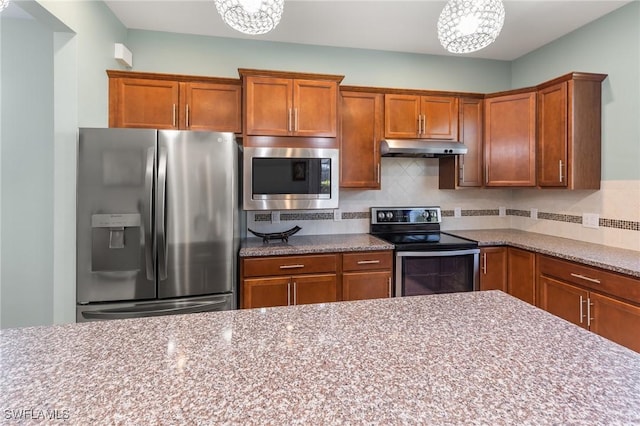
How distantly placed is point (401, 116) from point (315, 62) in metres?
0.99

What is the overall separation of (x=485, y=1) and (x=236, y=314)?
187 cm

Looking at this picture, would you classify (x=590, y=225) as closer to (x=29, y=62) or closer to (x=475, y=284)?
(x=475, y=284)

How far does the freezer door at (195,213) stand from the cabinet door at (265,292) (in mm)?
185

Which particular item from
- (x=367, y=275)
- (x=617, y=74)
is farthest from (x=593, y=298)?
(x=617, y=74)

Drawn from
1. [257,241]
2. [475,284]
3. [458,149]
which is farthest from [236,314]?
[458,149]

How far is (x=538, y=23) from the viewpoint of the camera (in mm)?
2670

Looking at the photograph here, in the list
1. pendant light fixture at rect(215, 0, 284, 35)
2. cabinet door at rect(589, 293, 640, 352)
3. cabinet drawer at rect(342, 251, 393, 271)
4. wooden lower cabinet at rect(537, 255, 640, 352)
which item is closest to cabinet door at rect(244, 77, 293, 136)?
pendant light fixture at rect(215, 0, 284, 35)

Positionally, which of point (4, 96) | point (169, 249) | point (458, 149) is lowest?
point (169, 249)

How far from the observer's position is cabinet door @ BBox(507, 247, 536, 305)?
101 inches

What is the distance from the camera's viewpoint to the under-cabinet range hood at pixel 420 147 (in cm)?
278

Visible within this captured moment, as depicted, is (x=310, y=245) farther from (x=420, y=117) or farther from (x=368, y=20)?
(x=368, y=20)

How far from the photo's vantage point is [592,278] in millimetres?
2086

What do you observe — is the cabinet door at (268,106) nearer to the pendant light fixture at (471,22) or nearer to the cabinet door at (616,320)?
the pendant light fixture at (471,22)

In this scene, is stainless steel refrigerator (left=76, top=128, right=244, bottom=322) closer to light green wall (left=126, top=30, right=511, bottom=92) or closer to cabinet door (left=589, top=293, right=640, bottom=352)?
light green wall (left=126, top=30, right=511, bottom=92)
